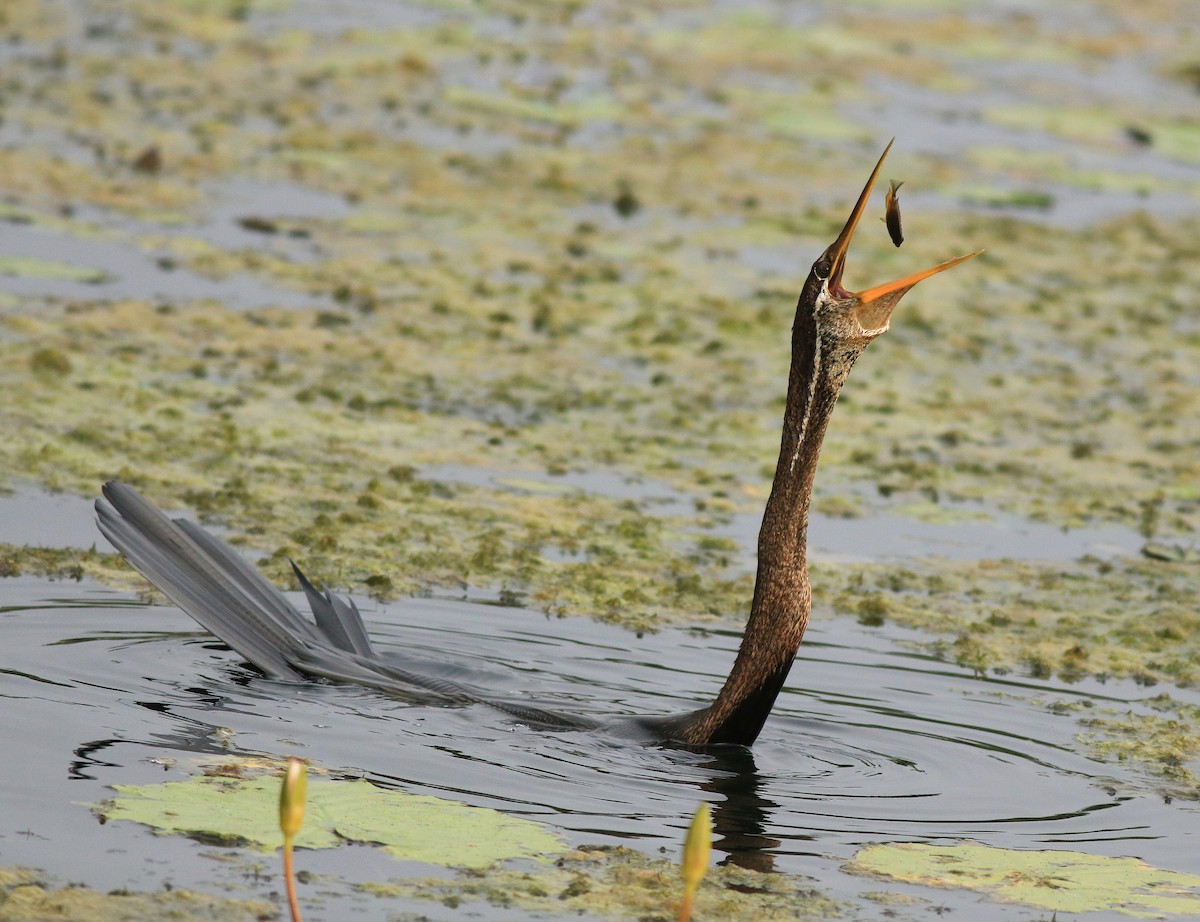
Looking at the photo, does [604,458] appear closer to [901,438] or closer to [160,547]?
[901,438]

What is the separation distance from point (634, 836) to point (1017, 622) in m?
2.71

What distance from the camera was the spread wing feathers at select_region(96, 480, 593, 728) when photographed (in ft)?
18.9

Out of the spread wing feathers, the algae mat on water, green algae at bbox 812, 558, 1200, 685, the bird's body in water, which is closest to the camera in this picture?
the algae mat on water

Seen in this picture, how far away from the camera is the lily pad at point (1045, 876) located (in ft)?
15.0

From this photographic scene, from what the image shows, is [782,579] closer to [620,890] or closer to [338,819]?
[620,890]

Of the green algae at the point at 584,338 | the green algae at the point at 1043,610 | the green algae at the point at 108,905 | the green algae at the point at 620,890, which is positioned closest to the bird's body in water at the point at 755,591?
the green algae at the point at 584,338

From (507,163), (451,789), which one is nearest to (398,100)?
(507,163)

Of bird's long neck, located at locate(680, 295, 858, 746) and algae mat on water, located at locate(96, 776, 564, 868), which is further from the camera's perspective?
bird's long neck, located at locate(680, 295, 858, 746)

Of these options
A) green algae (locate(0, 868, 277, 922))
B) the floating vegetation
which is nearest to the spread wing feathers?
the floating vegetation

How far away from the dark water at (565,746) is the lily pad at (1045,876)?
3.4 inches

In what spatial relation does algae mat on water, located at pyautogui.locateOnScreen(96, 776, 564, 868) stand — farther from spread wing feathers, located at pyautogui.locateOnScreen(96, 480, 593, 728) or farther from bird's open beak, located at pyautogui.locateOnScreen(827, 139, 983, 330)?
bird's open beak, located at pyautogui.locateOnScreen(827, 139, 983, 330)

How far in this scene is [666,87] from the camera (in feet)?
54.3

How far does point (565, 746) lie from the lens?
544 centimetres

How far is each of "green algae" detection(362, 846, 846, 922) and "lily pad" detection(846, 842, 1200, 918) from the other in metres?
0.27
